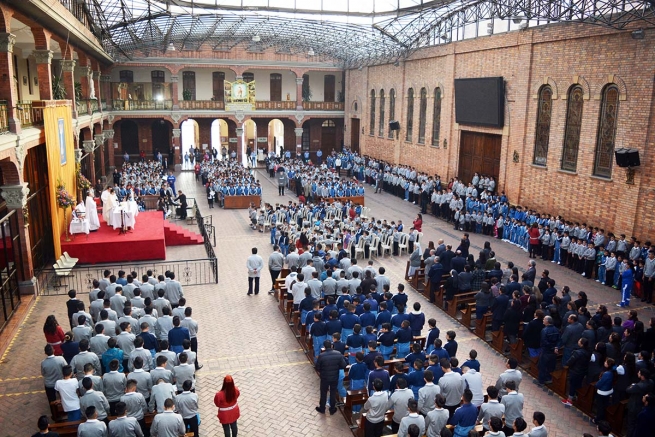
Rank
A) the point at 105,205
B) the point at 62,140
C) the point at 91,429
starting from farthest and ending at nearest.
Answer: the point at 105,205 → the point at 62,140 → the point at 91,429

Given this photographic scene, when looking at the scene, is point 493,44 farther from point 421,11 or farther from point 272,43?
point 272,43

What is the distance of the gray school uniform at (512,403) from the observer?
827 centimetres

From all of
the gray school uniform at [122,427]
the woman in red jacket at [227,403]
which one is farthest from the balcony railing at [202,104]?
the gray school uniform at [122,427]

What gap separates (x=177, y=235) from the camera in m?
21.9

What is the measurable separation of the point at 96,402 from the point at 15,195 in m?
8.74

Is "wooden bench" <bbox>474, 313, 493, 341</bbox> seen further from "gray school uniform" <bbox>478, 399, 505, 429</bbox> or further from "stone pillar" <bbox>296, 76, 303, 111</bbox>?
"stone pillar" <bbox>296, 76, 303, 111</bbox>

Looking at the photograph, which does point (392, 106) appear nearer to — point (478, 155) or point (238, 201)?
point (478, 155)

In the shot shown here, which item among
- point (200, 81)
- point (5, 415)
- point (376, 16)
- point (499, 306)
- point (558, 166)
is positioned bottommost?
point (5, 415)

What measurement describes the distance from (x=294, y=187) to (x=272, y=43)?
46.0ft

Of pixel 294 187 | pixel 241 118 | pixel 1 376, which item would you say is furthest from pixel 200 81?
pixel 1 376

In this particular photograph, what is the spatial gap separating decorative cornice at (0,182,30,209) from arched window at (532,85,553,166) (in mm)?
19105

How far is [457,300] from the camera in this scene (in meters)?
14.5

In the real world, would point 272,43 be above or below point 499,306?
Result: above

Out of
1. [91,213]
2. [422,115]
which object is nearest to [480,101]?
[422,115]
